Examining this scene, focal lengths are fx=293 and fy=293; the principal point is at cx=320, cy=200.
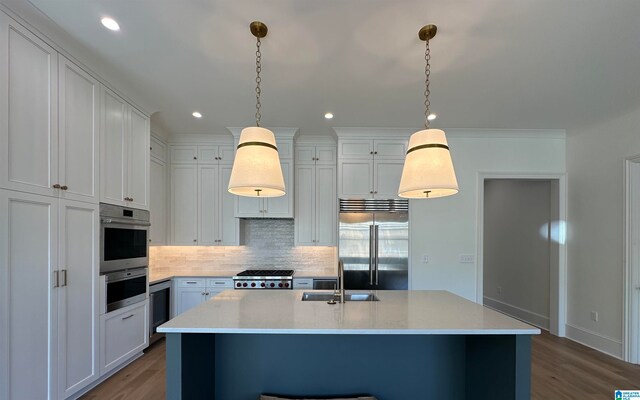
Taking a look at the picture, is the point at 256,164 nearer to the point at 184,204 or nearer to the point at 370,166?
the point at 370,166

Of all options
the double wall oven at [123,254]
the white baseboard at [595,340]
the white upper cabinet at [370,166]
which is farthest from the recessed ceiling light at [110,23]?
the white baseboard at [595,340]

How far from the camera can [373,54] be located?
227cm

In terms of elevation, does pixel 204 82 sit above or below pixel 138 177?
above

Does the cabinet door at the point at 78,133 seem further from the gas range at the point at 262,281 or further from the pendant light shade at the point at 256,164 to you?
the gas range at the point at 262,281

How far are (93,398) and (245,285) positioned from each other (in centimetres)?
170

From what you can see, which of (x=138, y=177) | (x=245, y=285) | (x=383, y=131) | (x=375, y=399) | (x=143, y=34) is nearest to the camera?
(x=375, y=399)

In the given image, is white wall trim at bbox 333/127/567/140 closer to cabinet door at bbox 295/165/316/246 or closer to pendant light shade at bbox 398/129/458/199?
cabinet door at bbox 295/165/316/246

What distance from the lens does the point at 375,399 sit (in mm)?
1896

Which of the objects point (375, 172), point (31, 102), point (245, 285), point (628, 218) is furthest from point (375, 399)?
point (628, 218)

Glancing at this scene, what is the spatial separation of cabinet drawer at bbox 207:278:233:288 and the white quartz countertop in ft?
5.62

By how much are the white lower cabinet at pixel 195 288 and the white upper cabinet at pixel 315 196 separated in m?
1.20

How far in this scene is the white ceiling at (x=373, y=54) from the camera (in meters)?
1.83

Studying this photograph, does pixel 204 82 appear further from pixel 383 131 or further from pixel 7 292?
pixel 383 131

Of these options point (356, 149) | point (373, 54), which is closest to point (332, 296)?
point (373, 54)
